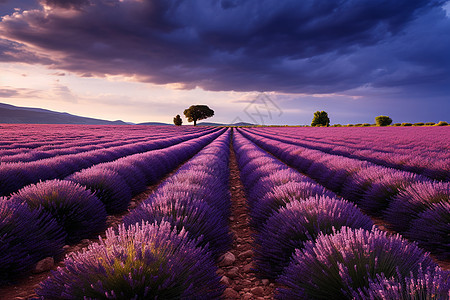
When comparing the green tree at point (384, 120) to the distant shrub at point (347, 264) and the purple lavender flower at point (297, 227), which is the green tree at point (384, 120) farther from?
the distant shrub at point (347, 264)

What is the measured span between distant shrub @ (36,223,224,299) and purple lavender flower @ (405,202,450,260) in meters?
2.35

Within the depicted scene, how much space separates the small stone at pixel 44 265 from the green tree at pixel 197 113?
78.7 meters

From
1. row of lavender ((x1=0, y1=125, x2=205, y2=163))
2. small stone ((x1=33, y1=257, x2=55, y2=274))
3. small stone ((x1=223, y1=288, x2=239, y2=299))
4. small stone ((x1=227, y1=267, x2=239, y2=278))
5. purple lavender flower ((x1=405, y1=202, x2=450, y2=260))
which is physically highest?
purple lavender flower ((x1=405, y1=202, x2=450, y2=260))

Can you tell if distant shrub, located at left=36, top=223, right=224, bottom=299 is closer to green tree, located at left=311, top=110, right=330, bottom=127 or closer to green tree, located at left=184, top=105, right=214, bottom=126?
green tree, located at left=184, top=105, right=214, bottom=126

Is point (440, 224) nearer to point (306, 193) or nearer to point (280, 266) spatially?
point (306, 193)

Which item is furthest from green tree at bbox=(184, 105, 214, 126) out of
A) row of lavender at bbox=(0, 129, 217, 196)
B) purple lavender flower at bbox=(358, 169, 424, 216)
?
purple lavender flower at bbox=(358, 169, 424, 216)

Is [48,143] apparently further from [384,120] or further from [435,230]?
[384,120]

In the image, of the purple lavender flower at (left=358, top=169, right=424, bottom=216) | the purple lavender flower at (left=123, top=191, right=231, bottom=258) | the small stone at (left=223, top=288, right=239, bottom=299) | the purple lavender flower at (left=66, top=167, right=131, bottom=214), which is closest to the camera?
the small stone at (left=223, top=288, right=239, bottom=299)

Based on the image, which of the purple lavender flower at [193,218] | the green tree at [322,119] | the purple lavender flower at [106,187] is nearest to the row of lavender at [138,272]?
the purple lavender flower at [193,218]

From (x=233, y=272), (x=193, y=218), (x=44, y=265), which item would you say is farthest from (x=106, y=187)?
(x=233, y=272)

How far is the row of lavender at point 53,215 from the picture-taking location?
2.13 metres

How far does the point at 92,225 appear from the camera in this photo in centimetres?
308

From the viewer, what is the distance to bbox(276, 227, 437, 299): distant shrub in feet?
4.22

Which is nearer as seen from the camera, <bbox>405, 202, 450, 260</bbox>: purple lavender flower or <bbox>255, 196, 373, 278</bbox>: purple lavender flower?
<bbox>255, 196, 373, 278</bbox>: purple lavender flower
